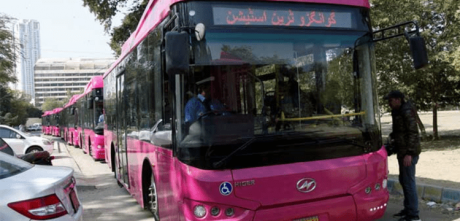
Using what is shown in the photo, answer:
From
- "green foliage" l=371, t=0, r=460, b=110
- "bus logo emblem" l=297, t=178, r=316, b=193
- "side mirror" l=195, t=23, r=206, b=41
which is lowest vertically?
"bus logo emblem" l=297, t=178, r=316, b=193

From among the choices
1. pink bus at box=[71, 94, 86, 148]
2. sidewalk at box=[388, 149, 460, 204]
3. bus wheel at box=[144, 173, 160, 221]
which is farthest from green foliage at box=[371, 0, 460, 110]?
pink bus at box=[71, 94, 86, 148]

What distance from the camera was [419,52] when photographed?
4637 millimetres

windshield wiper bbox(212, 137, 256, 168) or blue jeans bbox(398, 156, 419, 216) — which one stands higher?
windshield wiper bbox(212, 137, 256, 168)

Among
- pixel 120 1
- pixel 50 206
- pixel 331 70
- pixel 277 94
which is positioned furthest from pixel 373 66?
pixel 120 1

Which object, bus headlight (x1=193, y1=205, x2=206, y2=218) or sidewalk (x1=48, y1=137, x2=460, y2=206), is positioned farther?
sidewalk (x1=48, y1=137, x2=460, y2=206)

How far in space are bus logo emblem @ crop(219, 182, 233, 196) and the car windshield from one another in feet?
6.53

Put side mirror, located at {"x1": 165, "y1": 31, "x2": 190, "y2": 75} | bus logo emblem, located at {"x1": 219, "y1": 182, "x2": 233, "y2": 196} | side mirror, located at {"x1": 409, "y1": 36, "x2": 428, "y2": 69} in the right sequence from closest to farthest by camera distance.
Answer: side mirror, located at {"x1": 165, "y1": 31, "x2": 190, "y2": 75}, bus logo emblem, located at {"x1": 219, "y1": 182, "x2": 233, "y2": 196}, side mirror, located at {"x1": 409, "y1": 36, "x2": 428, "y2": 69}

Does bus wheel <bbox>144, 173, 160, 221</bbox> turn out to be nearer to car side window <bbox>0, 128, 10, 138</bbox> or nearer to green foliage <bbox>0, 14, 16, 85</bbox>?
car side window <bbox>0, 128, 10, 138</bbox>

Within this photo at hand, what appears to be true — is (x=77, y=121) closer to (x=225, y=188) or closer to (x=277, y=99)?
(x=277, y=99)

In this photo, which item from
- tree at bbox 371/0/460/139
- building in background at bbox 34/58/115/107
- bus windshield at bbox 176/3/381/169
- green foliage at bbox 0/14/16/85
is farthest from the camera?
A: building in background at bbox 34/58/115/107

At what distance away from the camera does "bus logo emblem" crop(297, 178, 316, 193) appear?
14.2 feet

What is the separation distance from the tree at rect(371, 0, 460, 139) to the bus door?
30.9 ft

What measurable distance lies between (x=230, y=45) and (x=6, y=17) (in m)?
18.2

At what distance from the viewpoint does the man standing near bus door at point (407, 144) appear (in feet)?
18.4
